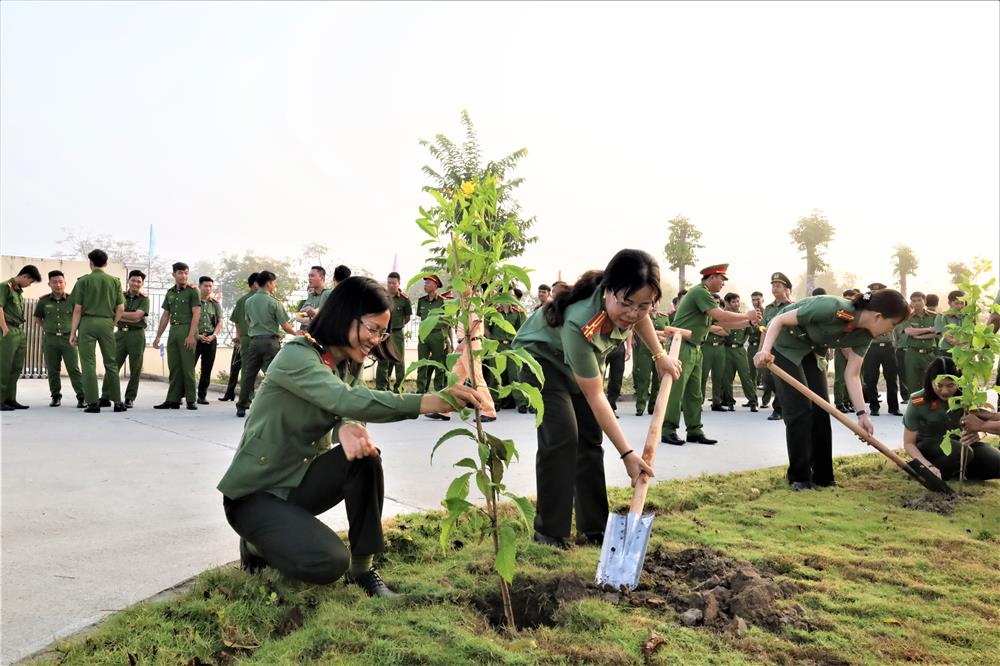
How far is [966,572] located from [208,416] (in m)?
8.70

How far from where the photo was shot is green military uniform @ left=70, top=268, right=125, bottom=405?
9.35 metres

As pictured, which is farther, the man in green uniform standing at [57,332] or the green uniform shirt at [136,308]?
the green uniform shirt at [136,308]

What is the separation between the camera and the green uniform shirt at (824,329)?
5387 millimetres

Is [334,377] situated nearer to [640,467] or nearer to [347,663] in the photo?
[347,663]

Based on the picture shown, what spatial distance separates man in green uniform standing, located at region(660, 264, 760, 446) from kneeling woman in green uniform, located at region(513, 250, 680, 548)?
3250 millimetres

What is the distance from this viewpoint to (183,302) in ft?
35.7

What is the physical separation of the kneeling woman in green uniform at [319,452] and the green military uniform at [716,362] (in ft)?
29.1

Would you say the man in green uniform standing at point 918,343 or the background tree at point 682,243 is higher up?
Answer: the background tree at point 682,243

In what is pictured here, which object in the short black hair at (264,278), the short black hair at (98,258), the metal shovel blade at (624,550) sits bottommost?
the metal shovel blade at (624,550)

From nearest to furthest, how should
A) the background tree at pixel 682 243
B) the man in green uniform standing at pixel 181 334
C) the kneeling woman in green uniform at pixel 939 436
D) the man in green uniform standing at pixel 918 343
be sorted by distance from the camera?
1. the kneeling woman in green uniform at pixel 939 436
2. the man in green uniform standing at pixel 181 334
3. the man in green uniform standing at pixel 918 343
4. the background tree at pixel 682 243

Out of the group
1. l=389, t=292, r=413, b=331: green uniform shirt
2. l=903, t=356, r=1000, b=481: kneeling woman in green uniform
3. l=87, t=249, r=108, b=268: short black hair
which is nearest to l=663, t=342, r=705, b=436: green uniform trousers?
l=903, t=356, r=1000, b=481: kneeling woman in green uniform

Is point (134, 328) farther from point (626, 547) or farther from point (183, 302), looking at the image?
point (626, 547)

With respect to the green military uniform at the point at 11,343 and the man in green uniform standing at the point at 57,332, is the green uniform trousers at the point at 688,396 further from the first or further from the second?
the green military uniform at the point at 11,343

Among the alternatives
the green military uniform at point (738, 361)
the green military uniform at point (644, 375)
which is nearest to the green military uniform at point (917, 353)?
the green military uniform at point (738, 361)
